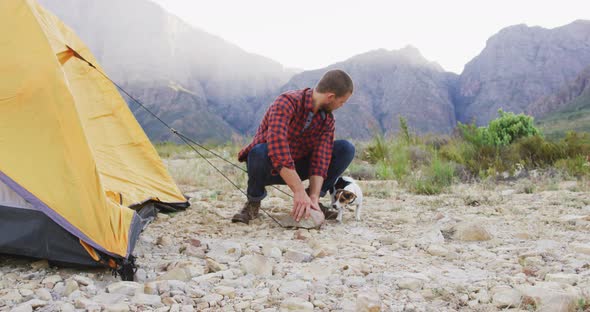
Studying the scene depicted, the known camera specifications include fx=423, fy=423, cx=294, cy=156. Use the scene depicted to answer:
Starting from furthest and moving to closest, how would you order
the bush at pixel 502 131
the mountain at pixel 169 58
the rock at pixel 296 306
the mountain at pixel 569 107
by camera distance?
the mountain at pixel 169 58, the mountain at pixel 569 107, the bush at pixel 502 131, the rock at pixel 296 306

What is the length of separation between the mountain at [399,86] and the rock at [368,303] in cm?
5061

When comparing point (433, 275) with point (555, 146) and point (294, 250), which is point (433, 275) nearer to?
point (294, 250)

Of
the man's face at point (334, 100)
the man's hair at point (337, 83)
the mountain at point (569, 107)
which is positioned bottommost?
the mountain at point (569, 107)

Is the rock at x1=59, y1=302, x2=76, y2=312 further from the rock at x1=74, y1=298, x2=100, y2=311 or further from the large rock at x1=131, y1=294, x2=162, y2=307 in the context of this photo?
the large rock at x1=131, y1=294, x2=162, y2=307

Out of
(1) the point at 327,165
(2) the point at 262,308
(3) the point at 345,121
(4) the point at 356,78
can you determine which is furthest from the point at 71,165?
(4) the point at 356,78

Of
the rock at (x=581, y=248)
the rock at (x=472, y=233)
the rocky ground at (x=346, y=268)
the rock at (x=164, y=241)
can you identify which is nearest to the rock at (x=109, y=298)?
the rocky ground at (x=346, y=268)

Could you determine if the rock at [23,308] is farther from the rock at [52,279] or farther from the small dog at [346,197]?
the small dog at [346,197]

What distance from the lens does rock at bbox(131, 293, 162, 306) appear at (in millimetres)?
1834

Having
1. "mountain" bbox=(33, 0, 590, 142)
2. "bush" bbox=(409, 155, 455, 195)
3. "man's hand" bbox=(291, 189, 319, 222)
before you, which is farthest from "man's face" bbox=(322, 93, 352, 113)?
"mountain" bbox=(33, 0, 590, 142)

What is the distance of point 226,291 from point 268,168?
1.51 metres

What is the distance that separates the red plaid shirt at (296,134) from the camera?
3062 mm

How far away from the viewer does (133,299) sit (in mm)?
1858

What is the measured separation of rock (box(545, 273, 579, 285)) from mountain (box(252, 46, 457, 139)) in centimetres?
5027

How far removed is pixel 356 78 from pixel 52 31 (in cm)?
6771
